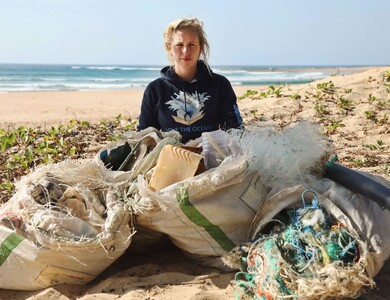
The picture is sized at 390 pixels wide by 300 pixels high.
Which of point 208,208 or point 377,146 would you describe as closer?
point 208,208

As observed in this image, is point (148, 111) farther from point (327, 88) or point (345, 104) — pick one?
point (327, 88)

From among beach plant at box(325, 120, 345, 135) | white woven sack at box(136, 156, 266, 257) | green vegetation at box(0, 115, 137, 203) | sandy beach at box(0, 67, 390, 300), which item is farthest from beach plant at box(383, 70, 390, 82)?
white woven sack at box(136, 156, 266, 257)

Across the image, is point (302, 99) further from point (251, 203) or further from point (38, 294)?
point (38, 294)

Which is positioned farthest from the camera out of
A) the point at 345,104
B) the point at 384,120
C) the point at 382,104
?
the point at 345,104

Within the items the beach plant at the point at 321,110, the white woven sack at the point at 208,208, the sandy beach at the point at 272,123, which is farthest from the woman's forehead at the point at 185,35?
the beach plant at the point at 321,110

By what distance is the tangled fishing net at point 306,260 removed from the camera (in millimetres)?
1771

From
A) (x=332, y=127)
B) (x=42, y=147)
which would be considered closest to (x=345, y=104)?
(x=332, y=127)

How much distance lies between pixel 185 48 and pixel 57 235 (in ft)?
4.96

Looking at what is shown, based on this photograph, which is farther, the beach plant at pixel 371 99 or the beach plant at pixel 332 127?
the beach plant at pixel 371 99

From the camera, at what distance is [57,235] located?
215 cm

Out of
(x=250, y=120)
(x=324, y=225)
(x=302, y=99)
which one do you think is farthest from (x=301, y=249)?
(x=302, y=99)

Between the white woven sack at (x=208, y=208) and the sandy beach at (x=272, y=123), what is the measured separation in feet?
0.56

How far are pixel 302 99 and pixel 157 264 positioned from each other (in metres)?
4.52

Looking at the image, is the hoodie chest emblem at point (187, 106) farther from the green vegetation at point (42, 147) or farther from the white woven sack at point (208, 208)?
the green vegetation at point (42, 147)
